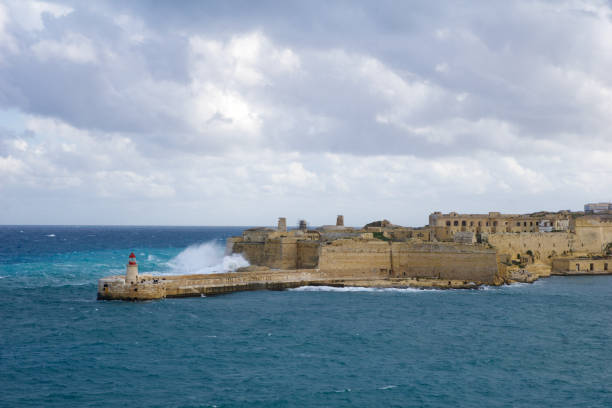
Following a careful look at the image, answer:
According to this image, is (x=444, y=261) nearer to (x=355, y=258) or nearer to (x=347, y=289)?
(x=355, y=258)

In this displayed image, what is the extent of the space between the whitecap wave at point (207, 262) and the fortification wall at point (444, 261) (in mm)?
14030

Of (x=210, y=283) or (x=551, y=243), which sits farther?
(x=551, y=243)

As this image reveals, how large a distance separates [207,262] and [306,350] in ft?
114

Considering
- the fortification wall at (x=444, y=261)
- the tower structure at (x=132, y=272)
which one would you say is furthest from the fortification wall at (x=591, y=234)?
the tower structure at (x=132, y=272)

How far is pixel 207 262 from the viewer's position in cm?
5466

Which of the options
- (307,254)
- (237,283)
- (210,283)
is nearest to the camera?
(210,283)

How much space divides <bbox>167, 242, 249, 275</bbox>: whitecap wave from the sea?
39.1 feet

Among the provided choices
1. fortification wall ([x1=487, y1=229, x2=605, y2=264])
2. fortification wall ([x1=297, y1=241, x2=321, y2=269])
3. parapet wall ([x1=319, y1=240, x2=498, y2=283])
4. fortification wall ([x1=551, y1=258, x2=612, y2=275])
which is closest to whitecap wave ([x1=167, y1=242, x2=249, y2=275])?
fortification wall ([x1=297, y1=241, x2=321, y2=269])

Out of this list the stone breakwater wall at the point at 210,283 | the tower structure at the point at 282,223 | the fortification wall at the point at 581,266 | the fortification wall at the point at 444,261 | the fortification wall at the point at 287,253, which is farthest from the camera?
the tower structure at the point at 282,223

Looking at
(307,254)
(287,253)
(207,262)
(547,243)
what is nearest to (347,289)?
(307,254)

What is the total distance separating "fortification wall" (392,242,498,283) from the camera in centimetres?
3994

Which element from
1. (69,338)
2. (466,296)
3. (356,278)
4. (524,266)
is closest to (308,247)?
(356,278)

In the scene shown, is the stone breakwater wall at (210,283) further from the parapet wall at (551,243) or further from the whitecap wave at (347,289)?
the parapet wall at (551,243)

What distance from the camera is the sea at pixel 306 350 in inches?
658
